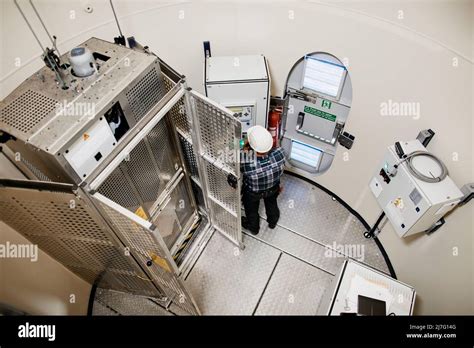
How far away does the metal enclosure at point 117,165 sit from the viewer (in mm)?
2152

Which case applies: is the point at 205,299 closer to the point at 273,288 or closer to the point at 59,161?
the point at 273,288

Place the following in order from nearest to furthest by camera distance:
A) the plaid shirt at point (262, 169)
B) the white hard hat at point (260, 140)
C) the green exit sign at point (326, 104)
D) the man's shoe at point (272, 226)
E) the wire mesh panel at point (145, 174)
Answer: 1. the wire mesh panel at point (145, 174)
2. the white hard hat at point (260, 140)
3. the plaid shirt at point (262, 169)
4. the green exit sign at point (326, 104)
5. the man's shoe at point (272, 226)

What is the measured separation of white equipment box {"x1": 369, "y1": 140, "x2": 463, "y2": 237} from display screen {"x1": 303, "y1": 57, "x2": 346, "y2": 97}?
3.71 ft

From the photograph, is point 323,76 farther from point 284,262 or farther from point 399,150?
point 284,262

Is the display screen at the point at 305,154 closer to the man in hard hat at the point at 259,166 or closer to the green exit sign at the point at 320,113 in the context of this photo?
the green exit sign at the point at 320,113

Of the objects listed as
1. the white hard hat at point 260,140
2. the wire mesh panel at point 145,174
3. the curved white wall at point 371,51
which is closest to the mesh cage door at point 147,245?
the wire mesh panel at point 145,174

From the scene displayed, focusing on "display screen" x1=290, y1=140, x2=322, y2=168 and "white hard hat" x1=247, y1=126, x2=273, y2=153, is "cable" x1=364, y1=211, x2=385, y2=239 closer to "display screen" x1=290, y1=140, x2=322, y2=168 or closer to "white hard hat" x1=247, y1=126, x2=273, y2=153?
"display screen" x1=290, y1=140, x2=322, y2=168

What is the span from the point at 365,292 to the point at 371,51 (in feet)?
8.16

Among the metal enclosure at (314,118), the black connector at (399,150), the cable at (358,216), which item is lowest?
the cable at (358,216)

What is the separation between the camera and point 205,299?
12.9 feet

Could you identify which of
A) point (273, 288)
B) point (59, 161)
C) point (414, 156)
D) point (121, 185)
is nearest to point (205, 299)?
point (273, 288)

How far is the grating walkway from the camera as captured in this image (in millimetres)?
3916

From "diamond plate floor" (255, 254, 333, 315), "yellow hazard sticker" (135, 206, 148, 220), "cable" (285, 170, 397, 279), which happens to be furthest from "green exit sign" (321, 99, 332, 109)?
"yellow hazard sticker" (135, 206, 148, 220)

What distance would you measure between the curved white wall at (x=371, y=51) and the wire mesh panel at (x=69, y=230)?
123 cm
